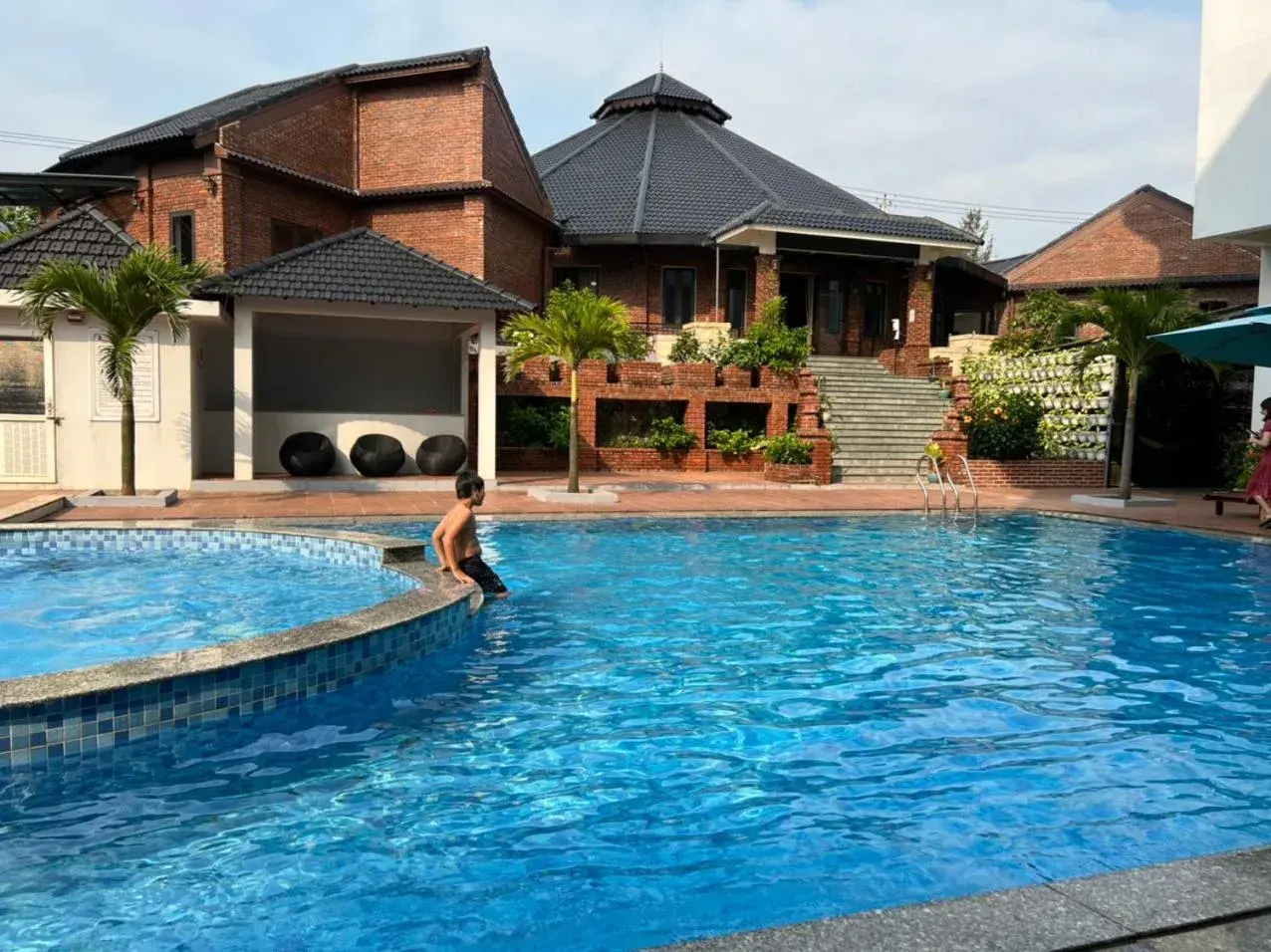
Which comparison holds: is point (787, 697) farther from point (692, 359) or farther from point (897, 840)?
point (692, 359)

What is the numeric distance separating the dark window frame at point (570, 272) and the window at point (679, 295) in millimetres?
1974

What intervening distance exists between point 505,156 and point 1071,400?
1480 centimetres

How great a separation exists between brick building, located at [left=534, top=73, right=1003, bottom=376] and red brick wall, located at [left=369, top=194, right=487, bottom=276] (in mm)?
4376

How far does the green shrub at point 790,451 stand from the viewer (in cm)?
1859

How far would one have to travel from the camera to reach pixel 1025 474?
63.0 feet

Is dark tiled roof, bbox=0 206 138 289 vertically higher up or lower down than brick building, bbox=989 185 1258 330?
lower down

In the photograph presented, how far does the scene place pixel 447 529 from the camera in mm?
7262

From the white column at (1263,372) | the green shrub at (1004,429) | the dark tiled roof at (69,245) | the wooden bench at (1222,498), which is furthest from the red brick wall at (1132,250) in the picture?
the dark tiled roof at (69,245)

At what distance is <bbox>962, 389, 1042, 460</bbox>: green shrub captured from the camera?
763 inches

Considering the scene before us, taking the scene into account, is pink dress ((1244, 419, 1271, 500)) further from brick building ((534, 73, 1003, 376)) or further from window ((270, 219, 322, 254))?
window ((270, 219, 322, 254))

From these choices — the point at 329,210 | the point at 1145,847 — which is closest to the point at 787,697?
the point at 1145,847

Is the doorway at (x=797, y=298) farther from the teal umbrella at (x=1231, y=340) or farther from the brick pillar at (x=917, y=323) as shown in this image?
the teal umbrella at (x=1231, y=340)

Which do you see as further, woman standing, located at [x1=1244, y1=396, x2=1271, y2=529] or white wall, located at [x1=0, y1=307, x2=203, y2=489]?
white wall, located at [x1=0, y1=307, x2=203, y2=489]

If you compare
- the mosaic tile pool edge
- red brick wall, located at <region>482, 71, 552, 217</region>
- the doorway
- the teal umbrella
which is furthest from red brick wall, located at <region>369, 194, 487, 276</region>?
the mosaic tile pool edge
